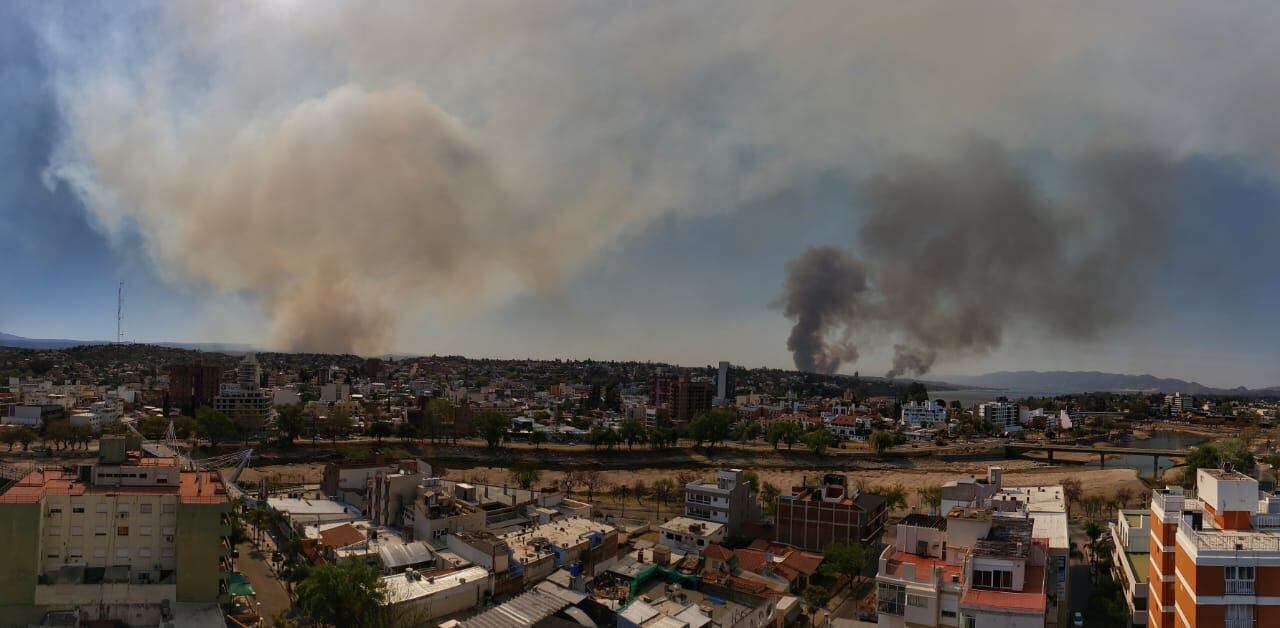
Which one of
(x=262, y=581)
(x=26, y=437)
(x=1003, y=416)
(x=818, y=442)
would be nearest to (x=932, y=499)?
(x=818, y=442)

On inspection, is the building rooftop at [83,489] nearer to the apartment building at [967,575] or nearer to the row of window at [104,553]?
the row of window at [104,553]

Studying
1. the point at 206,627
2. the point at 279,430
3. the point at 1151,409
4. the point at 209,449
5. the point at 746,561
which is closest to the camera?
the point at 206,627

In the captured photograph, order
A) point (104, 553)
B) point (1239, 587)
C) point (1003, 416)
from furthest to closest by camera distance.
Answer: point (1003, 416)
point (104, 553)
point (1239, 587)

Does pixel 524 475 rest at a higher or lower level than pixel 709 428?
lower

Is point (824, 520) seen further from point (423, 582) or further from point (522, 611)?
point (423, 582)

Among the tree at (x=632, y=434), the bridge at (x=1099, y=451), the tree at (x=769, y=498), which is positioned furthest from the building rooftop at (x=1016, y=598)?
the bridge at (x=1099, y=451)

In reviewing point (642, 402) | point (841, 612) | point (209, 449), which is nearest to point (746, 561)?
point (841, 612)

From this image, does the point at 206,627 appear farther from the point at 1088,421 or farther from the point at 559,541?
the point at 1088,421

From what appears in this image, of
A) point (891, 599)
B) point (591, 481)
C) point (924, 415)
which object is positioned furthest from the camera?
point (924, 415)
